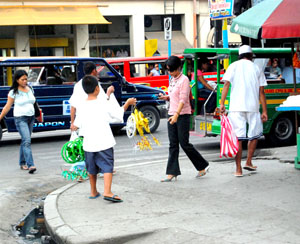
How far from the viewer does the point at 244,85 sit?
880cm

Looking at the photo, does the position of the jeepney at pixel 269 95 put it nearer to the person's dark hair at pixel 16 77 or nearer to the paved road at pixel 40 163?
the paved road at pixel 40 163

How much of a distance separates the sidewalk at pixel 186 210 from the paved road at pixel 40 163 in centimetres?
53

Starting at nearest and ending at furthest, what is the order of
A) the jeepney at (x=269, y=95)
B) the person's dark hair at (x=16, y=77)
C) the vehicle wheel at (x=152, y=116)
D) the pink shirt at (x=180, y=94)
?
1. the pink shirt at (x=180, y=94)
2. the person's dark hair at (x=16, y=77)
3. the jeepney at (x=269, y=95)
4. the vehicle wheel at (x=152, y=116)

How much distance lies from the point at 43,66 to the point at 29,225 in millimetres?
7952

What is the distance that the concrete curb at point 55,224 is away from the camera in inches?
248

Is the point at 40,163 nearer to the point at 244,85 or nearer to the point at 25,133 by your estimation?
the point at 25,133

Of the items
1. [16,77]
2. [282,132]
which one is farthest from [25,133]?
[282,132]

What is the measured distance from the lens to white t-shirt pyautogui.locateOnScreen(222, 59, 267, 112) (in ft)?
28.8

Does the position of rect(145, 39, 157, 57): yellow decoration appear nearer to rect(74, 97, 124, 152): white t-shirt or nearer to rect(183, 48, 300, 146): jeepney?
rect(183, 48, 300, 146): jeepney

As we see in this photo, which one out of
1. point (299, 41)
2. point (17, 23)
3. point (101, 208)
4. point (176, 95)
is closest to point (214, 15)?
point (299, 41)

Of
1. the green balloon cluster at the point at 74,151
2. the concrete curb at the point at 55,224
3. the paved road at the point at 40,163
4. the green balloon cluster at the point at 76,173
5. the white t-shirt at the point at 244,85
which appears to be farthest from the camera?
the green balloon cluster at the point at 76,173

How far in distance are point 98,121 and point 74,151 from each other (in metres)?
1.23

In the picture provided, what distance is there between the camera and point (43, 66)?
1495 cm

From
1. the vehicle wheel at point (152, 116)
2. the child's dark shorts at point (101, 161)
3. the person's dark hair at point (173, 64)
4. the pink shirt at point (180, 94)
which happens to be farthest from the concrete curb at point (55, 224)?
the vehicle wheel at point (152, 116)
